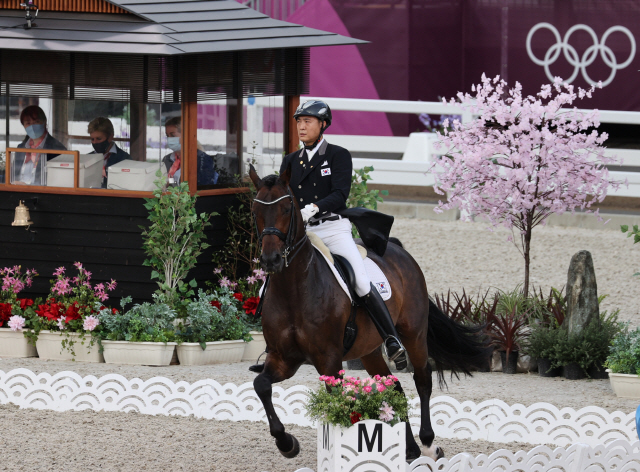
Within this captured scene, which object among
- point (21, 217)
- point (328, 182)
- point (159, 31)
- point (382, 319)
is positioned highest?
point (159, 31)

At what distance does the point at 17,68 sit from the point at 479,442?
556cm

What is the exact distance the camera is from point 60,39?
9.55 meters

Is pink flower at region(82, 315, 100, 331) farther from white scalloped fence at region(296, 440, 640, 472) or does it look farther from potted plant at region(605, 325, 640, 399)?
A: potted plant at region(605, 325, 640, 399)

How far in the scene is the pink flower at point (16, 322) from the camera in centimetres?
950

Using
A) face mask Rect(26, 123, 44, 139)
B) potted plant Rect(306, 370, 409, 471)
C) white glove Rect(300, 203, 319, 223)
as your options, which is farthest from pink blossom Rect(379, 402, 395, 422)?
face mask Rect(26, 123, 44, 139)

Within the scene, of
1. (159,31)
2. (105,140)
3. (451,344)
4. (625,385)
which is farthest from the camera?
(105,140)

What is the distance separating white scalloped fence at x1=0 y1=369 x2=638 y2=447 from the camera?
24.1 ft

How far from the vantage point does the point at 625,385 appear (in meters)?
8.55

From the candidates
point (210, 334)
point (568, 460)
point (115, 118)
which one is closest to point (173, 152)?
point (115, 118)

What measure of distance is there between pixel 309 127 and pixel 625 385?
360cm

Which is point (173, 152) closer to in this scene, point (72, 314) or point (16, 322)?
point (72, 314)

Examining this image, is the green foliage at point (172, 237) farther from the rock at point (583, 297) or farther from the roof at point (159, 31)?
the rock at point (583, 297)

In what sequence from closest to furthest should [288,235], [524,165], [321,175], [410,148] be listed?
[288,235] → [321,175] → [524,165] → [410,148]

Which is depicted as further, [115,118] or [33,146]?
[33,146]
